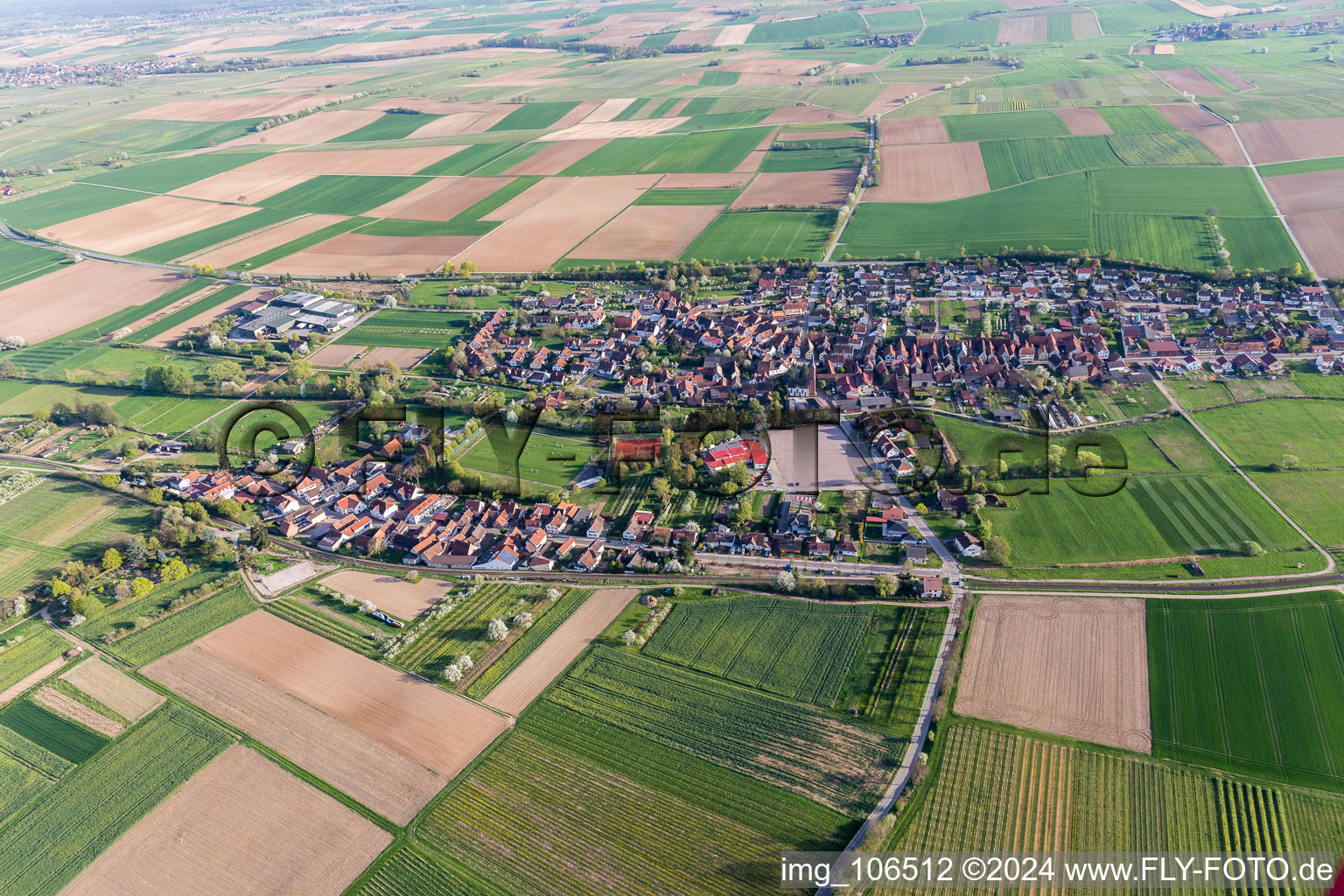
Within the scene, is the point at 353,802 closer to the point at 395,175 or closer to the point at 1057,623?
the point at 1057,623

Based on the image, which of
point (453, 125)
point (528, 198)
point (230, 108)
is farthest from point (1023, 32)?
point (230, 108)

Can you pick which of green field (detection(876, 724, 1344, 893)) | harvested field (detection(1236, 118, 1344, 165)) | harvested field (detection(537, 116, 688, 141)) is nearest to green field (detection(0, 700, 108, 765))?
green field (detection(876, 724, 1344, 893))

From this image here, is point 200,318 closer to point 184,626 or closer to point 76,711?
point 184,626

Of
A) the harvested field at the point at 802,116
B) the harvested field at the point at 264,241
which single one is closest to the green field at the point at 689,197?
the harvested field at the point at 802,116

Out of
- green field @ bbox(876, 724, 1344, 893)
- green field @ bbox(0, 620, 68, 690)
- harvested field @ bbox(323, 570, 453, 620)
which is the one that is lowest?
green field @ bbox(876, 724, 1344, 893)

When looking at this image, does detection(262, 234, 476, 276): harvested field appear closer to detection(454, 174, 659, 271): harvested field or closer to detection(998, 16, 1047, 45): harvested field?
detection(454, 174, 659, 271): harvested field

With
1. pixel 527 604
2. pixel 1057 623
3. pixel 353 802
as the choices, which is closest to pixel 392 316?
pixel 527 604
